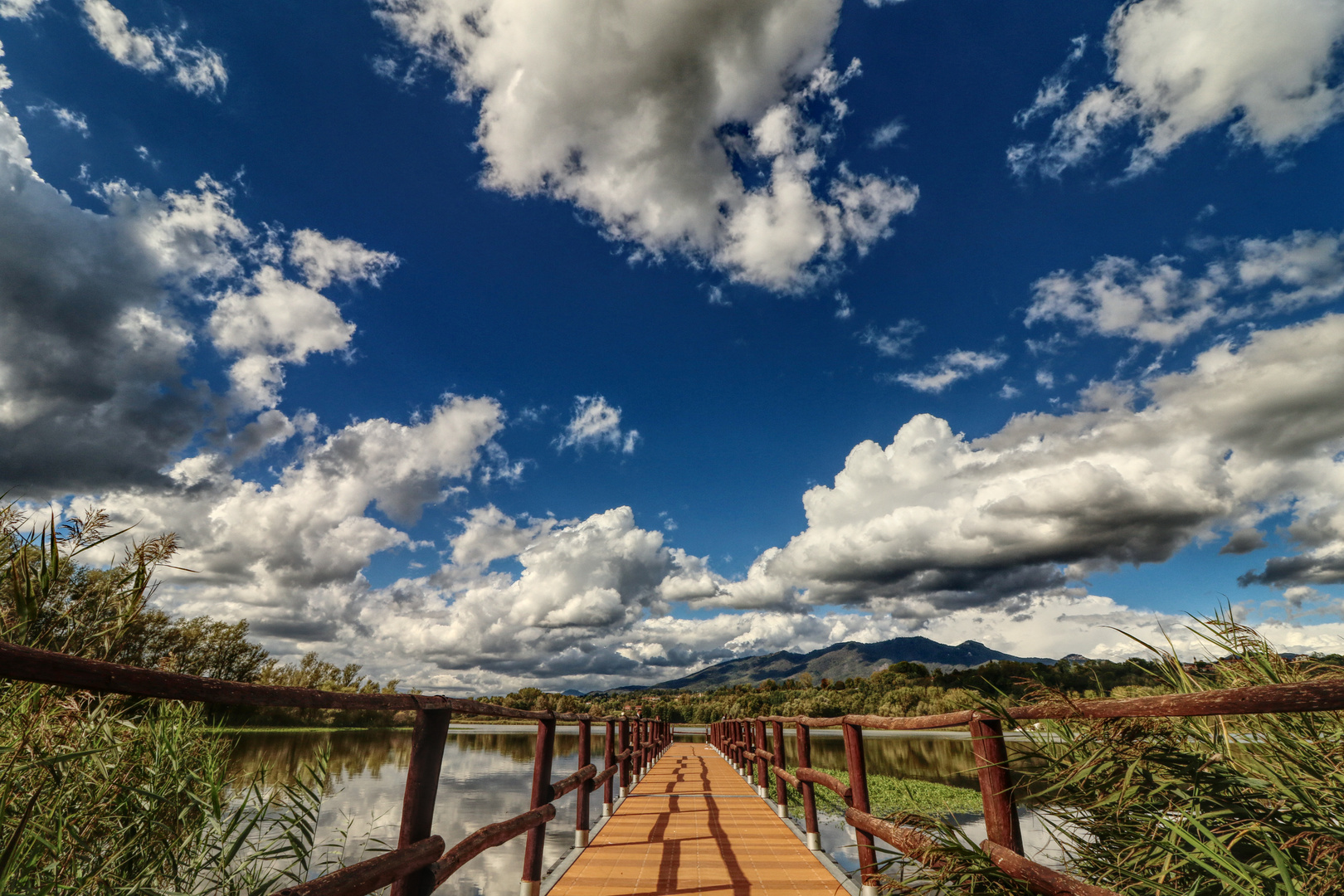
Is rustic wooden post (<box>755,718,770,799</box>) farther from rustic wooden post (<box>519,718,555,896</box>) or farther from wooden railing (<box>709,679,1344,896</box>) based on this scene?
rustic wooden post (<box>519,718,555,896</box>)

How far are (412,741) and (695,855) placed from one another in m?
4.17

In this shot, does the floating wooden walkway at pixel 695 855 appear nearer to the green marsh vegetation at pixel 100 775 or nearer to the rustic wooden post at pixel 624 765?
the rustic wooden post at pixel 624 765

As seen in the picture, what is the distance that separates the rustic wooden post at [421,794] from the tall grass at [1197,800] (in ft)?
6.44

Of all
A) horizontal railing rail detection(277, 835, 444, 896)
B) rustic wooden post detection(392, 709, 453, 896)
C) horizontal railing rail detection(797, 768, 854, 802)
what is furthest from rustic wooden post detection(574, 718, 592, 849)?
horizontal railing rail detection(277, 835, 444, 896)

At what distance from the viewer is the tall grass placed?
1.85 metres

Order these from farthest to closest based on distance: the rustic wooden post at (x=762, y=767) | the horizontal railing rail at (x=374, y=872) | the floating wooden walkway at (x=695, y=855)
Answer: the rustic wooden post at (x=762, y=767) < the floating wooden walkway at (x=695, y=855) < the horizontal railing rail at (x=374, y=872)

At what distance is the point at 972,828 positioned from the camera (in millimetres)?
9656

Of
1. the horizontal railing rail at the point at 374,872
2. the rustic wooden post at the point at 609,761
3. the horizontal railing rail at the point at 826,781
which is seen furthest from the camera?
the rustic wooden post at the point at 609,761

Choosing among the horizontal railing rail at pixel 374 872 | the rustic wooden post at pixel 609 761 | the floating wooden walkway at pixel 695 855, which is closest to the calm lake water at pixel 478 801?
the horizontal railing rail at pixel 374 872

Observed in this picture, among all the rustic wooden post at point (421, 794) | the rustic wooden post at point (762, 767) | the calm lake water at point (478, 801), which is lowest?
the calm lake water at point (478, 801)

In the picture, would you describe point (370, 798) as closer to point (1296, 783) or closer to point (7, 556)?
point (7, 556)

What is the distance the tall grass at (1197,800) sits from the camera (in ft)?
6.06

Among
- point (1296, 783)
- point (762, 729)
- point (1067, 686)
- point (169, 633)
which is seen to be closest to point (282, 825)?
point (1067, 686)

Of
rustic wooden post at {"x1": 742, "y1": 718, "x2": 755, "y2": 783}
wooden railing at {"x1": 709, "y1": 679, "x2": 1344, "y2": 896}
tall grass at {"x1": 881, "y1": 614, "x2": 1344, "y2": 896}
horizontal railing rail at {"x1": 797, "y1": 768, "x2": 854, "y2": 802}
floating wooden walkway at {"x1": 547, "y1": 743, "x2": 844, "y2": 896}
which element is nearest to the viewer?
wooden railing at {"x1": 709, "y1": 679, "x2": 1344, "y2": 896}
